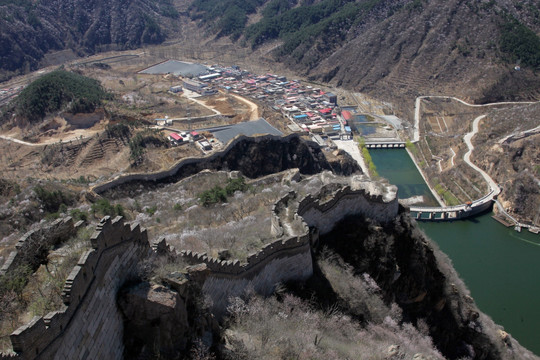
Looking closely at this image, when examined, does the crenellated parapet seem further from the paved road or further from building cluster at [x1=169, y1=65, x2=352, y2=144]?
building cluster at [x1=169, y1=65, x2=352, y2=144]

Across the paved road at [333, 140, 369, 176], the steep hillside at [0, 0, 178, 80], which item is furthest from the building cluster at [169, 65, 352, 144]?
the steep hillside at [0, 0, 178, 80]

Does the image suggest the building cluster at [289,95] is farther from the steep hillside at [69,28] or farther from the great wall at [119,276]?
the great wall at [119,276]

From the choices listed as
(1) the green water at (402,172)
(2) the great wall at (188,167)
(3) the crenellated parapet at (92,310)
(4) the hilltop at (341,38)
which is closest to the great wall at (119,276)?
(3) the crenellated parapet at (92,310)

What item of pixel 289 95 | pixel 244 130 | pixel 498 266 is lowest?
pixel 498 266

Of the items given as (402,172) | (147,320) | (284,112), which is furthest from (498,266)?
(284,112)

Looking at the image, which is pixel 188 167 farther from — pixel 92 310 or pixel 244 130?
pixel 92 310

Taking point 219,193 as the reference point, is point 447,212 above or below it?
below
